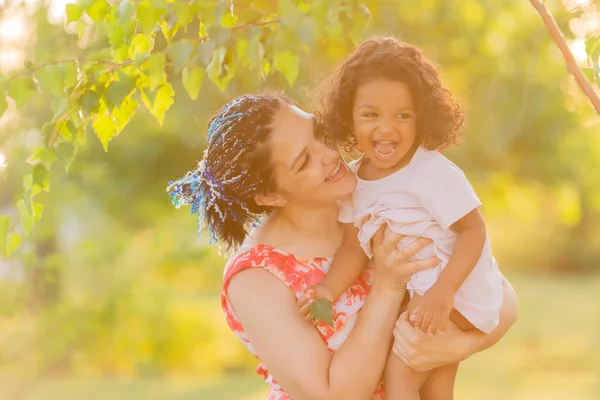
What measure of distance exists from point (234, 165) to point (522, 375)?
11.8m

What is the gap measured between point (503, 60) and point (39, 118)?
4.77 metres

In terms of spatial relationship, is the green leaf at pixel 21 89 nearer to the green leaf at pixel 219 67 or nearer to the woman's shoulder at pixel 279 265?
the green leaf at pixel 219 67

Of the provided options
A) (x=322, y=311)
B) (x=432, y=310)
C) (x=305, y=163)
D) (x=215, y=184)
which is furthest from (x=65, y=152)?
(x=432, y=310)

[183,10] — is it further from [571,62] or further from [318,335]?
[571,62]

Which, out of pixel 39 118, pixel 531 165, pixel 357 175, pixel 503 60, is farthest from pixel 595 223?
pixel 357 175

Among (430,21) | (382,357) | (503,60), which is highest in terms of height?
(430,21)

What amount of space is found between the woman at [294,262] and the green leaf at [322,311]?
0.07 meters

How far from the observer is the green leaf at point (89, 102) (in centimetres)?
219

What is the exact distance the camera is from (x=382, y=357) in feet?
7.62

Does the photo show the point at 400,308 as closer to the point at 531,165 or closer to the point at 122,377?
the point at 122,377

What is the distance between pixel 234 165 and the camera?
8.00 feet

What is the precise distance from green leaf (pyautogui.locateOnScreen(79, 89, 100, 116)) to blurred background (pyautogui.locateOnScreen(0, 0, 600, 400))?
3905 mm

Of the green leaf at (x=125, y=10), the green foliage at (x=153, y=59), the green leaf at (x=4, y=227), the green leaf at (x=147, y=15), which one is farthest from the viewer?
the green leaf at (x=4, y=227)

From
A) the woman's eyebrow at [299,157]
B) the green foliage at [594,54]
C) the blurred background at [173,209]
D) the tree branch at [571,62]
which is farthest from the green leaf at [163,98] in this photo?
the blurred background at [173,209]
